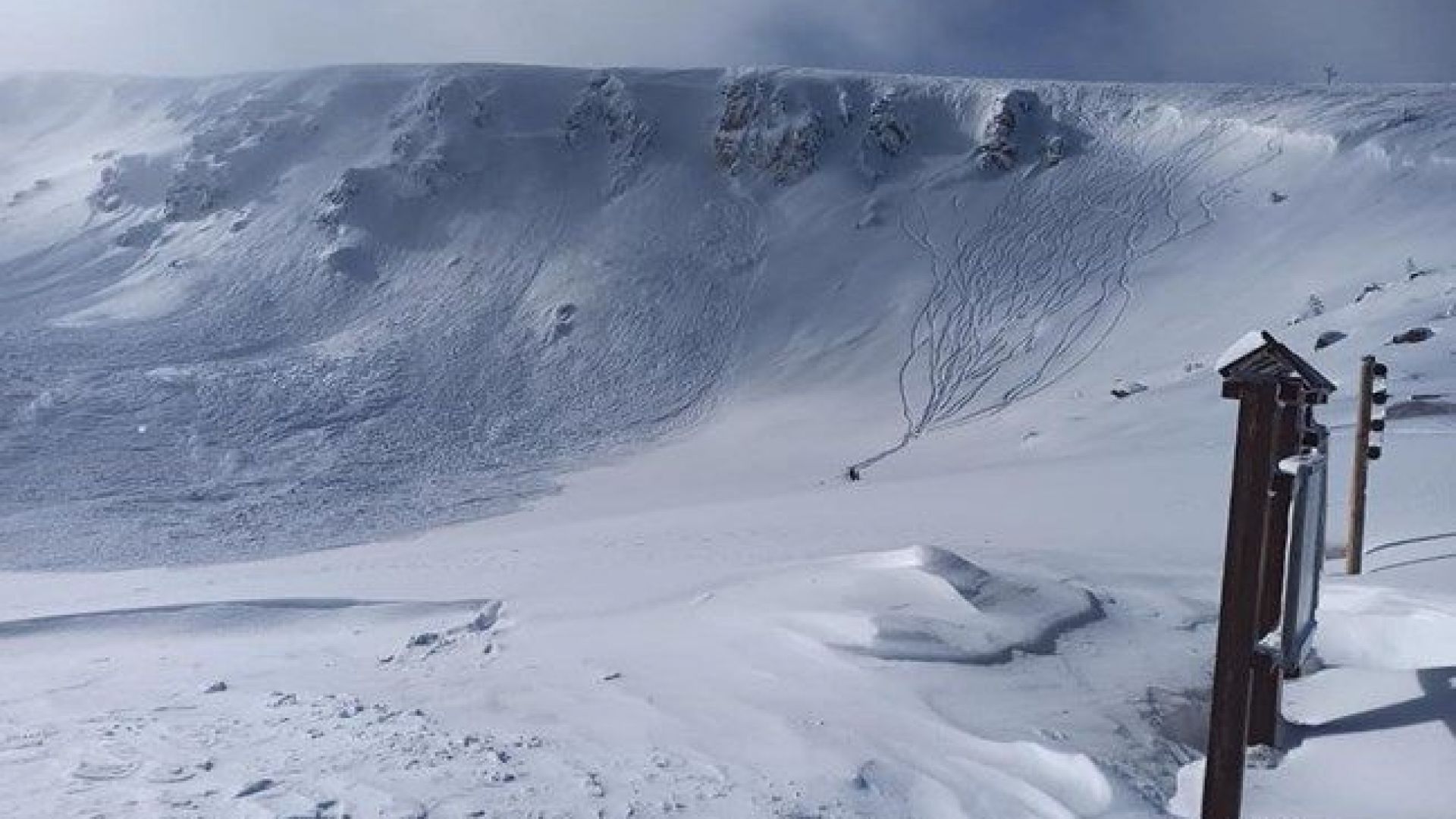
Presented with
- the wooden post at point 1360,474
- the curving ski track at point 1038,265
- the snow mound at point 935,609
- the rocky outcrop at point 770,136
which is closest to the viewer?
the snow mound at point 935,609

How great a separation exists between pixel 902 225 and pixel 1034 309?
8.91m

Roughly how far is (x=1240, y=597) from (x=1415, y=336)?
64.9 ft

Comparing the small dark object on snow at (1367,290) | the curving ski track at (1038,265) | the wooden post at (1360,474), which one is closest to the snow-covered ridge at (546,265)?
the curving ski track at (1038,265)

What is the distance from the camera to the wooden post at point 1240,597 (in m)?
5.05

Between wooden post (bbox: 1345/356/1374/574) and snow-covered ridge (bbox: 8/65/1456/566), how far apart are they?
55.5 ft

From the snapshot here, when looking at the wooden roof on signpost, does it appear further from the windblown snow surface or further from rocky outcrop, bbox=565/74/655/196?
rocky outcrop, bbox=565/74/655/196

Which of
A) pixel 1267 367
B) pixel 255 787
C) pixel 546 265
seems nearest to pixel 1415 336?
pixel 1267 367

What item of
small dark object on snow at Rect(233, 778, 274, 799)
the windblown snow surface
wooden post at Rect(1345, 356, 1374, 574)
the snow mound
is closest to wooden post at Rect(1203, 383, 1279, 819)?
the windblown snow surface

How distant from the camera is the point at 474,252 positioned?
46.1 m

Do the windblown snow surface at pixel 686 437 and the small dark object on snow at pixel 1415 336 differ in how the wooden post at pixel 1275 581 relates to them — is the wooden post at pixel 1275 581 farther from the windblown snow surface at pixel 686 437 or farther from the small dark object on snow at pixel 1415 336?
the small dark object on snow at pixel 1415 336

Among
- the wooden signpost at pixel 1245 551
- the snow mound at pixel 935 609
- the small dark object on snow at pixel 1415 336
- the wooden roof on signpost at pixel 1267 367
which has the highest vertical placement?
the small dark object on snow at pixel 1415 336

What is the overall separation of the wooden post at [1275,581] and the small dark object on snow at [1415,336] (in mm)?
17484

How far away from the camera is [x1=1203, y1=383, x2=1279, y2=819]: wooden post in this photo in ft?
16.6

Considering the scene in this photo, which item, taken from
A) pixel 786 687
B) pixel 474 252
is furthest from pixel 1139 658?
pixel 474 252
